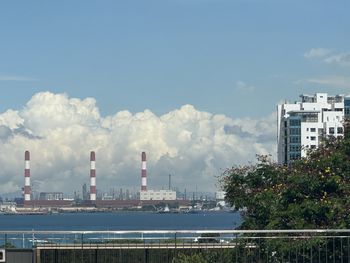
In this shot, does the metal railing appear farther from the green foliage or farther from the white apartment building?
the white apartment building

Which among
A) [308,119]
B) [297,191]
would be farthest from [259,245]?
[308,119]

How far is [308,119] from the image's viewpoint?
4840 inches

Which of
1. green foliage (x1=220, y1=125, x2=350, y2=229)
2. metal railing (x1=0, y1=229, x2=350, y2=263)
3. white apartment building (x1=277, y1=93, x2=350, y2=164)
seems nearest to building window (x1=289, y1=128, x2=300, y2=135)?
white apartment building (x1=277, y1=93, x2=350, y2=164)

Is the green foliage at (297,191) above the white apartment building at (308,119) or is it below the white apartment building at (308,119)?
below

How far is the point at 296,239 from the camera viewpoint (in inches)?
963

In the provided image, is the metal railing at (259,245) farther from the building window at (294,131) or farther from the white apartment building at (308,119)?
the building window at (294,131)

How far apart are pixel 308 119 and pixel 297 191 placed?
92992 mm

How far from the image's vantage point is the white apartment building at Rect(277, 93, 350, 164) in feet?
398

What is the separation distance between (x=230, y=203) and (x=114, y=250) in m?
10.5

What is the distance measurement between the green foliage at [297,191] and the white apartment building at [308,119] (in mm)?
84017

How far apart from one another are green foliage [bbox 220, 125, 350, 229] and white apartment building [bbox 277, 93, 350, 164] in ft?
276

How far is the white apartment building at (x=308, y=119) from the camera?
398 feet

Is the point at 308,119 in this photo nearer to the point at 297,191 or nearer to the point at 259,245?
the point at 297,191

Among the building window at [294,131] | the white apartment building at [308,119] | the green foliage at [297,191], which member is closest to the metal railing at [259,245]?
the green foliage at [297,191]
